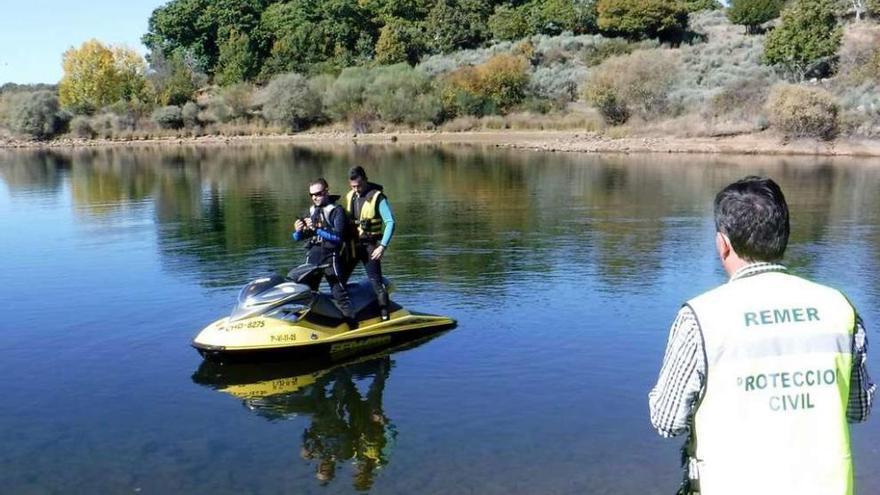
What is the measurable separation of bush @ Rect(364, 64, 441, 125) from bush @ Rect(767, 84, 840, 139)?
89.4ft

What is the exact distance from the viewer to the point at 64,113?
71.9 m

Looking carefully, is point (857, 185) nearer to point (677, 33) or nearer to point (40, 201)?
point (40, 201)

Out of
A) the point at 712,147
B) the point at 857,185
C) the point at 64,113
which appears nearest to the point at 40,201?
the point at 857,185

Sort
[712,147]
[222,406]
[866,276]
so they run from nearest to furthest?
1. [222,406]
2. [866,276]
3. [712,147]

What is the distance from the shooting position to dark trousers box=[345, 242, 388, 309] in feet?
32.1

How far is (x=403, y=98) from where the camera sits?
2411 inches

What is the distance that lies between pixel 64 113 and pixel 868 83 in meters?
64.1

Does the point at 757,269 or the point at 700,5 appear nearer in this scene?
the point at 757,269

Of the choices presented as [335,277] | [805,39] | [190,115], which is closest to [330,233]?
[335,277]

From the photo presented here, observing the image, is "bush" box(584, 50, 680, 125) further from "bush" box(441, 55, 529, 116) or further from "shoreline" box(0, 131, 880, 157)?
"bush" box(441, 55, 529, 116)

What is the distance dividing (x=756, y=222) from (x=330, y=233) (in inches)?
284

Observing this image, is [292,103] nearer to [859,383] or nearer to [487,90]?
[487,90]

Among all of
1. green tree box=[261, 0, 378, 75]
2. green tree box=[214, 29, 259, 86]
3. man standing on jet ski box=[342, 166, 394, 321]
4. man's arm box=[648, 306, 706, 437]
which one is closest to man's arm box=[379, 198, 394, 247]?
man standing on jet ski box=[342, 166, 394, 321]

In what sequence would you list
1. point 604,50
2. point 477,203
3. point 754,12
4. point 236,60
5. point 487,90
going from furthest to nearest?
point 236,60
point 754,12
point 604,50
point 487,90
point 477,203
